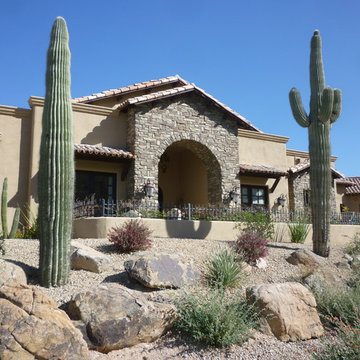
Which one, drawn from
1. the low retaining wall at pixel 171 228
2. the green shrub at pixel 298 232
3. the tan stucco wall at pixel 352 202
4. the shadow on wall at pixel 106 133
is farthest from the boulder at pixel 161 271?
the tan stucco wall at pixel 352 202

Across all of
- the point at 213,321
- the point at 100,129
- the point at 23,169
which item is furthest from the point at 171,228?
the point at 213,321

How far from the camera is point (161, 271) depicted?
280 inches

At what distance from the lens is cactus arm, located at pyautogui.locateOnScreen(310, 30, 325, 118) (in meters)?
11.4

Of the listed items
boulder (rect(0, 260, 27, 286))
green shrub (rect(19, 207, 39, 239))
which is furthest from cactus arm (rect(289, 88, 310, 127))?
boulder (rect(0, 260, 27, 286))

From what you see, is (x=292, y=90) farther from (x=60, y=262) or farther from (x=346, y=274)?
(x=60, y=262)

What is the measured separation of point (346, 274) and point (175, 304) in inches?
211

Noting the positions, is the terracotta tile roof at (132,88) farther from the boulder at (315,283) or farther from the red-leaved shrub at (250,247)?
the boulder at (315,283)

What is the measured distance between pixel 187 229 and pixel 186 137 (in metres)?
4.75

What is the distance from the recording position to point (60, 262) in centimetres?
679

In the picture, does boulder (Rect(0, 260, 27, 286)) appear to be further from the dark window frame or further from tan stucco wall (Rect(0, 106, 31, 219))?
the dark window frame

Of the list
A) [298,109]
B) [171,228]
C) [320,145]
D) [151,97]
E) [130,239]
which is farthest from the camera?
[151,97]

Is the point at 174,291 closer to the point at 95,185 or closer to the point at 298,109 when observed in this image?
the point at 298,109

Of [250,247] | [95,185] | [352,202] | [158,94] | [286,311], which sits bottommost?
[286,311]

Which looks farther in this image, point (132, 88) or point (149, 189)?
point (132, 88)
